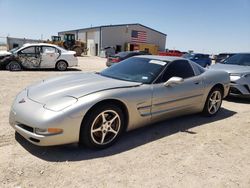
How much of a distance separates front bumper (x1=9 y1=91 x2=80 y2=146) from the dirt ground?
252mm

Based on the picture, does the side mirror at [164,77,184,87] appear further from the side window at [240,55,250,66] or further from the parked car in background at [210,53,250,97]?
the side window at [240,55,250,66]

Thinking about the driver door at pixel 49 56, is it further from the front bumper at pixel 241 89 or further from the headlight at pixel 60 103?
the headlight at pixel 60 103

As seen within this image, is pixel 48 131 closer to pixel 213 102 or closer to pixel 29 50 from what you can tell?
pixel 213 102

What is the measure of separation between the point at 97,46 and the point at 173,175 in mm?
38257

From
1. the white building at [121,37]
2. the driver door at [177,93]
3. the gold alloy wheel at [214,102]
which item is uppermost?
the white building at [121,37]

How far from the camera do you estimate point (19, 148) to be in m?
3.43

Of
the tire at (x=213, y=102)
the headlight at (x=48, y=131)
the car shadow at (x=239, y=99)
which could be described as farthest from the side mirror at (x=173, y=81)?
the car shadow at (x=239, y=99)

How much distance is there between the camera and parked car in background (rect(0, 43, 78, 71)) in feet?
40.9

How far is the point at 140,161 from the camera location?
3.28 meters

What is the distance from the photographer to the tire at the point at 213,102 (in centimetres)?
528

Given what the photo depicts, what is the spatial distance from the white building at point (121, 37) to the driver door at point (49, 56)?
26.0 metres

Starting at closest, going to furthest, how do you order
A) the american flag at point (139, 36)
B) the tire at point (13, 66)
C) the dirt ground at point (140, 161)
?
the dirt ground at point (140, 161), the tire at point (13, 66), the american flag at point (139, 36)

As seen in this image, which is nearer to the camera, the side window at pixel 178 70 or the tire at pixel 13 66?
the side window at pixel 178 70

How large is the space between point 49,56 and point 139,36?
1212 inches
